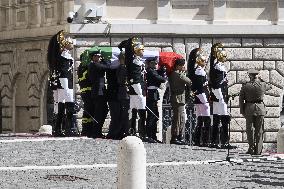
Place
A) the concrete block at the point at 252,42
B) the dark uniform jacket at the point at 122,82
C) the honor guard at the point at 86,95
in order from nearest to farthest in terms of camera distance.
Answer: the dark uniform jacket at the point at 122,82 → the honor guard at the point at 86,95 → the concrete block at the point at 252,42

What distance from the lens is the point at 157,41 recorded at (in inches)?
1050

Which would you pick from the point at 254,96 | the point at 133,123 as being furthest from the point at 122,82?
the point at 254,96

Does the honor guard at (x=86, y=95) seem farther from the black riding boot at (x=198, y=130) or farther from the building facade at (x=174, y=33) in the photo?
the building facade at (x=174, y=33)

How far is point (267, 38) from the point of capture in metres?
27.7

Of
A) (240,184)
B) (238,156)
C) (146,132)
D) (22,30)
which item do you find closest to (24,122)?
(22,30)

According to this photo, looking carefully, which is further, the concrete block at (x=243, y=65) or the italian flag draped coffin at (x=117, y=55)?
the concrete block at (x=243, y=65)

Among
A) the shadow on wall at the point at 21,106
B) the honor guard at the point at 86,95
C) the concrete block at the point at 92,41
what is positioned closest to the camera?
the honor guard at the point at 86,95

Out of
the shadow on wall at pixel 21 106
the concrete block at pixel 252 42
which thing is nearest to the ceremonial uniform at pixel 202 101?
the concrete block at pixel 252 42

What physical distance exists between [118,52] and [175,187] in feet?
21.9

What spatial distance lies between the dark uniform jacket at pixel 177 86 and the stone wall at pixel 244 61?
605cm

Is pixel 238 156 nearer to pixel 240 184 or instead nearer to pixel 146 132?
pixel 146 132

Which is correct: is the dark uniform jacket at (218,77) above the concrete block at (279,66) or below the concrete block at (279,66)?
below

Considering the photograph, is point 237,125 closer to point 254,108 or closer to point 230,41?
point 230,41

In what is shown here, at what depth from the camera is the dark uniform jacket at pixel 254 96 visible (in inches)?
744
